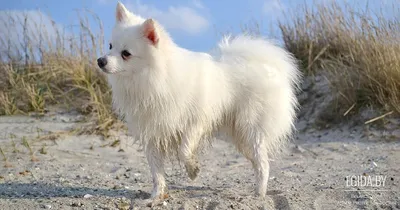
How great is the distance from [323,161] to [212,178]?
1.47 m

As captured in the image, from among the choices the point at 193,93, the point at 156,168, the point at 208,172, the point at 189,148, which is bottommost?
the point at 208,172

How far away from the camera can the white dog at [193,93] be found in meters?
3.31

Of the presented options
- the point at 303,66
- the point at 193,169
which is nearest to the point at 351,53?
the point at 303,66

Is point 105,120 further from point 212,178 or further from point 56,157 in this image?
point 212,178

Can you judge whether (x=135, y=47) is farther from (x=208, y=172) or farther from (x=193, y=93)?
(x=208, y=172)

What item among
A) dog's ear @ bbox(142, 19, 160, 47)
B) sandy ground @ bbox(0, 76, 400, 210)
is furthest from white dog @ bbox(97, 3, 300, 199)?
sandy ground @ bbox(0, 76, 400, 210)

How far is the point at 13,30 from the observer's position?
847cm

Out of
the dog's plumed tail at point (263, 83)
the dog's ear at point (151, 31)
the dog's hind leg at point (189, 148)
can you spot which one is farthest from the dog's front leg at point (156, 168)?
the dog's ear at point (151, 31)

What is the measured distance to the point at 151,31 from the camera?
128 inches

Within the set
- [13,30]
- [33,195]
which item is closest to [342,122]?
[33,195]

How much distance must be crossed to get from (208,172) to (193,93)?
6.23 ft

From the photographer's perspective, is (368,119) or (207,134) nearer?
(207,134)

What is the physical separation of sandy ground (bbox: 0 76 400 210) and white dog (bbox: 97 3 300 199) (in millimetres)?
323

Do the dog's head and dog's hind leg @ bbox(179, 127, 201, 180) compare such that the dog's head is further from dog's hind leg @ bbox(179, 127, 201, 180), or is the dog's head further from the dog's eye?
dog's hind leg @ bbox(179, 127, 201, 180)
